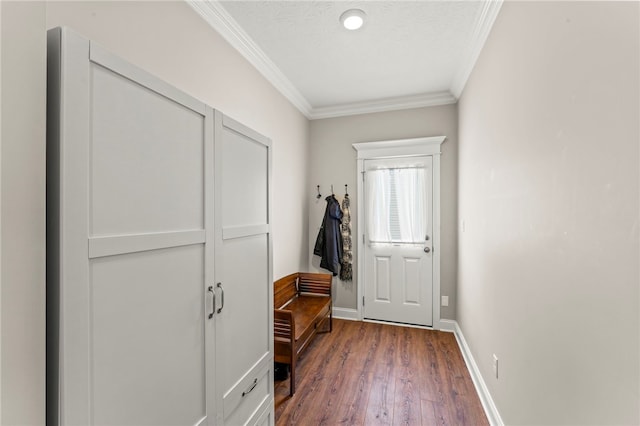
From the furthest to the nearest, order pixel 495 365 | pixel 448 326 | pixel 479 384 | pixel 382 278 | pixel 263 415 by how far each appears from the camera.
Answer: pixel 382 278 < pixel 448 326 < pixel 479 384 < pixel 495 365 < pixel 263 415

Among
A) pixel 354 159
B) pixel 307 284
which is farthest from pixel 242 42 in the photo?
pixel 307 284

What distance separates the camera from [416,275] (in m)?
3.50

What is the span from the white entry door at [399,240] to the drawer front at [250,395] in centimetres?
225

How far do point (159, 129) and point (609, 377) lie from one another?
1535 millimetres

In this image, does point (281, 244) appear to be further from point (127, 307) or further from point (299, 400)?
point (127, 307)

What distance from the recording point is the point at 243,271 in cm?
137

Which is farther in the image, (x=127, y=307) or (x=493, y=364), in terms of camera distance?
(x=493, y=364)

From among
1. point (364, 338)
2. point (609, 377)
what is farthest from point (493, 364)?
point (364, 338)

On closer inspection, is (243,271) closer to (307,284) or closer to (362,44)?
(362,44)

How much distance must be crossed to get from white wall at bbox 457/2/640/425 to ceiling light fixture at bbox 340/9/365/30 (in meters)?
0.87

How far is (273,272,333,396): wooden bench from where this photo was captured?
2.20 metres

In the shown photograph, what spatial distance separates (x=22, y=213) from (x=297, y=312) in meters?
2.51

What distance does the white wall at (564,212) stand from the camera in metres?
0.79

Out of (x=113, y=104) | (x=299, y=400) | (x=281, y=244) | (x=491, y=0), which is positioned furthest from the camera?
(x=281, y=244)
